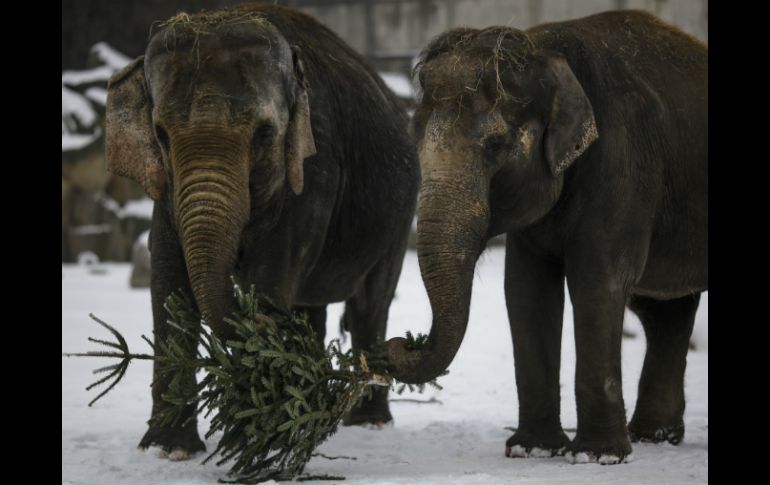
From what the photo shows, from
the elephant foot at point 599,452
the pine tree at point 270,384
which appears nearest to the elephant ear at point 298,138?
the pine tree at point 270,384

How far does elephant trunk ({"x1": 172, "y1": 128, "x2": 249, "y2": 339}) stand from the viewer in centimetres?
517

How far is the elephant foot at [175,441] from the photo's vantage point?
581cm

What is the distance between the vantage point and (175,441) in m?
5.84

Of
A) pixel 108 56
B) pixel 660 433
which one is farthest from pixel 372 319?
pixel 108 56

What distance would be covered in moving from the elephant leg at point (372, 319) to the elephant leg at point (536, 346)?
4.27 feet

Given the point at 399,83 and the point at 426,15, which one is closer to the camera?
the point at 399,83

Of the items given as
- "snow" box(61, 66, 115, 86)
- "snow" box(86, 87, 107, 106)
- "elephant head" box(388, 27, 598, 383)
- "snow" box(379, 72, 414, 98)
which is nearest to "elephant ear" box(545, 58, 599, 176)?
"elephant head" box(388, 27, 598, 383)

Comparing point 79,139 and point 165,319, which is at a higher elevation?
point 79,139

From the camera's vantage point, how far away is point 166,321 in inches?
228

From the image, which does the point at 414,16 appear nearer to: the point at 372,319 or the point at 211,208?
the point at 372,319

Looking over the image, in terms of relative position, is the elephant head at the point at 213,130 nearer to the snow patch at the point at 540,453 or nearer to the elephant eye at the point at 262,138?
the elephant eye at the point at 262,138

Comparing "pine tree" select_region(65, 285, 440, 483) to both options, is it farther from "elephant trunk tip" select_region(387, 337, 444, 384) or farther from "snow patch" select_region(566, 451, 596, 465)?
"snow patch" select_region(566, 451, 596, 465)

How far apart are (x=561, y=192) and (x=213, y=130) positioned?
1.67 metres
